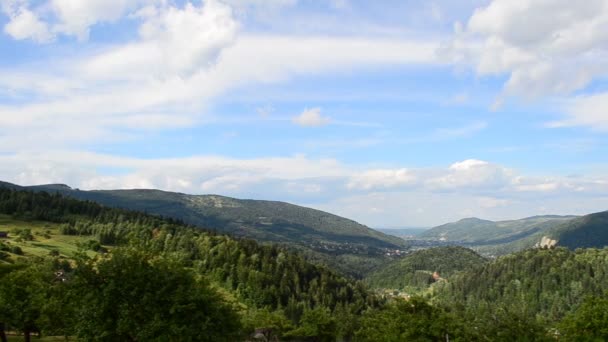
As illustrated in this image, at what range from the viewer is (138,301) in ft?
147

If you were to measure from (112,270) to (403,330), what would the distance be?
37917 mm

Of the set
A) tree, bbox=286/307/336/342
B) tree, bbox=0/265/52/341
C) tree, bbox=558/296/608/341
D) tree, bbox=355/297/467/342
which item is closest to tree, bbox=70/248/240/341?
tree, bbox=0/265/52/341

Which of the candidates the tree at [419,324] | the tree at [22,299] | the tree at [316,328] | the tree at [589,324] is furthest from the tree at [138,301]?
the tree at [316,328]

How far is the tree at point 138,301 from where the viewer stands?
4300 cm

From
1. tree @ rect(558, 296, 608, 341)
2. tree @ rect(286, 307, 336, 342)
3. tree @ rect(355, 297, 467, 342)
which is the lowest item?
tree @ rect(286, 307, 336, 342)

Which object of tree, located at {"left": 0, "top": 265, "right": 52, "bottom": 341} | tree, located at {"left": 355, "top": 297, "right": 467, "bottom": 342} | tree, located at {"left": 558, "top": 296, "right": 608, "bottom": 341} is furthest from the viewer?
tree, located at {"left": 355, "top": 297, "right": 467, "bottom": 342}

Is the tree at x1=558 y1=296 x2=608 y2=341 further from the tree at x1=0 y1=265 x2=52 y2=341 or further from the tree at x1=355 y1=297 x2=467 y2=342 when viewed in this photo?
the tree at x1=0 y1=265 x2=52 y2=341

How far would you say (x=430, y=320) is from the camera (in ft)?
213

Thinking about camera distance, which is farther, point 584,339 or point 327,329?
point 327,329

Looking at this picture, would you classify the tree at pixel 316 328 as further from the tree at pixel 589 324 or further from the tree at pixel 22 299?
the tree at pixel 22 299

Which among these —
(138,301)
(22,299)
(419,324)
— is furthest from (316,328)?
(138,301)

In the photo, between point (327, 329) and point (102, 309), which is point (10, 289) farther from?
point (327, 329)

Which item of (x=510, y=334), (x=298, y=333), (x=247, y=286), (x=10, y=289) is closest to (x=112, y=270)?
(x=10, y=289)

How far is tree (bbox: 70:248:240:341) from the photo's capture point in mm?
43000
